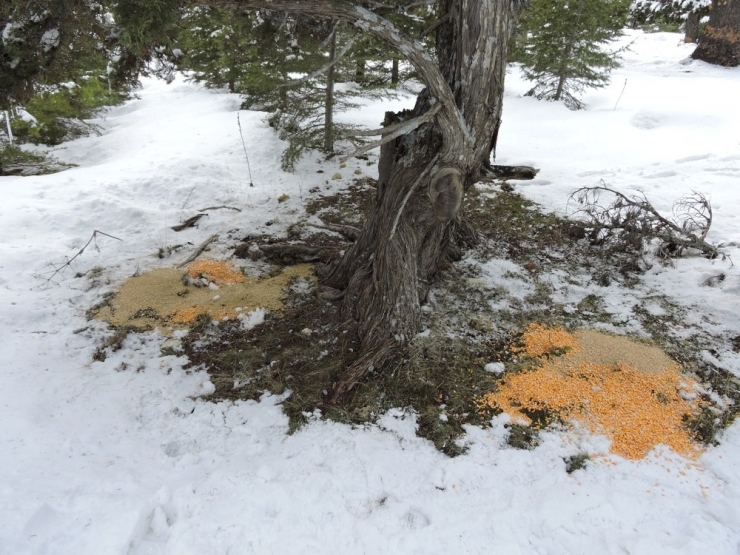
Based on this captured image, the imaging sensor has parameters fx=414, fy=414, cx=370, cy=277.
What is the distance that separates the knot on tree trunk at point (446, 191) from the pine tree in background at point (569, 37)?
8992 millimetres

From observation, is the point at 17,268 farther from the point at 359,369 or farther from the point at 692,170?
the point at 692,170

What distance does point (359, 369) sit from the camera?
12.2 ft

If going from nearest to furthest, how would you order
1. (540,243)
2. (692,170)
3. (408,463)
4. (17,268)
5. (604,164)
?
(408,463), (17,268), (540,243), (692,170), (604,164)

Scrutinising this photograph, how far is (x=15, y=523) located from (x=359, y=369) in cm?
246

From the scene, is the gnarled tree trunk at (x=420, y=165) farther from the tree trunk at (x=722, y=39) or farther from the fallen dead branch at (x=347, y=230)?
the tree trunk at (x=722, y=39)

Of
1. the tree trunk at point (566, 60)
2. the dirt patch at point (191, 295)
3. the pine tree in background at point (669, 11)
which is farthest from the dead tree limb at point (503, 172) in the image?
the tree trunk at point (566, 60)

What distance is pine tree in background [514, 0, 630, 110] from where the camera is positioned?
10703mm

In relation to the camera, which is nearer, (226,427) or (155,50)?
(226,427)

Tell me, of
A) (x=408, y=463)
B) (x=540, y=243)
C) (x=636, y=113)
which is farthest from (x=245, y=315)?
(x=636, y=113)

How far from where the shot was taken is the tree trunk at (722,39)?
11.9 metres

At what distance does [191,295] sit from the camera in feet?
15.9

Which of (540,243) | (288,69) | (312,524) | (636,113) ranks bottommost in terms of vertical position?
(312,524)

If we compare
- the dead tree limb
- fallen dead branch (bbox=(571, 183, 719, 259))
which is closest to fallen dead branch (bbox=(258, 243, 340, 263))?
the dead tree limb

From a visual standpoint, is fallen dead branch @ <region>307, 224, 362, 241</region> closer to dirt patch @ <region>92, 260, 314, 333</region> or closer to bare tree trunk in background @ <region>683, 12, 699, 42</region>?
dirt patch @ <region>92, 260, 314, 333</region>
